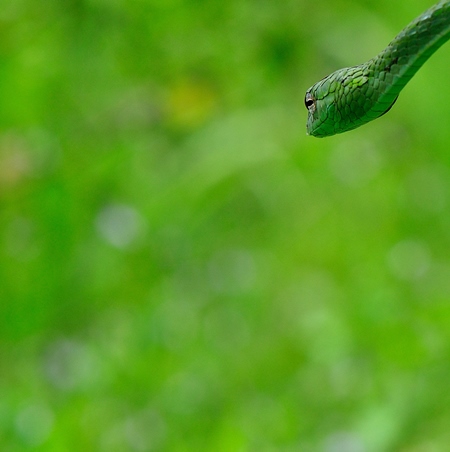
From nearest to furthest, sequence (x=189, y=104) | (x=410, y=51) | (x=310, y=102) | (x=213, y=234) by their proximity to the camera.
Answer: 1. (x=410, y=51)
2. (x=310, y=102)
3. (x=189, y=104)
4. (x=213, y=234)

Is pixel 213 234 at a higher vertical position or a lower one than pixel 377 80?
higher

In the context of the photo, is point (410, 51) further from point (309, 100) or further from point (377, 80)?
point (309, 100)

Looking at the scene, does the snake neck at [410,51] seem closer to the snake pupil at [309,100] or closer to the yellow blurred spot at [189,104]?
the snake pupil at [309,100]

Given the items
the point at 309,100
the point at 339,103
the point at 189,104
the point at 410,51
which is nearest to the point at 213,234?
the point at 189,104

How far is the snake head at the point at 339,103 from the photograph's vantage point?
1.05 metres

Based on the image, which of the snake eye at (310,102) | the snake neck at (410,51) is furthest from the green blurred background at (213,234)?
the snake neck at (410,51)

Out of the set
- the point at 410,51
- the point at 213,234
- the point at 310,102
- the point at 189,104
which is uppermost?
the point at 189,104

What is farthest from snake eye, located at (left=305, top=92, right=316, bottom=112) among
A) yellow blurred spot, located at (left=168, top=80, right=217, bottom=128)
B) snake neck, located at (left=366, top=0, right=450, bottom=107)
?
yellow blurred spot, located at (left=168, top=80, right=217, bottom=128)

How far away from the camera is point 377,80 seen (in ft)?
3.33

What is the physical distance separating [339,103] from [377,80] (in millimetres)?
79

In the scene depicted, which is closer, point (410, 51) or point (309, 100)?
point (410, 51)

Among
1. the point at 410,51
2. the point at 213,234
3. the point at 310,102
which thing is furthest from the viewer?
the point at 213,234

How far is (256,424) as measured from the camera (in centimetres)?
216

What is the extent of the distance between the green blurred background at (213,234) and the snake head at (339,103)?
1.05 meters
